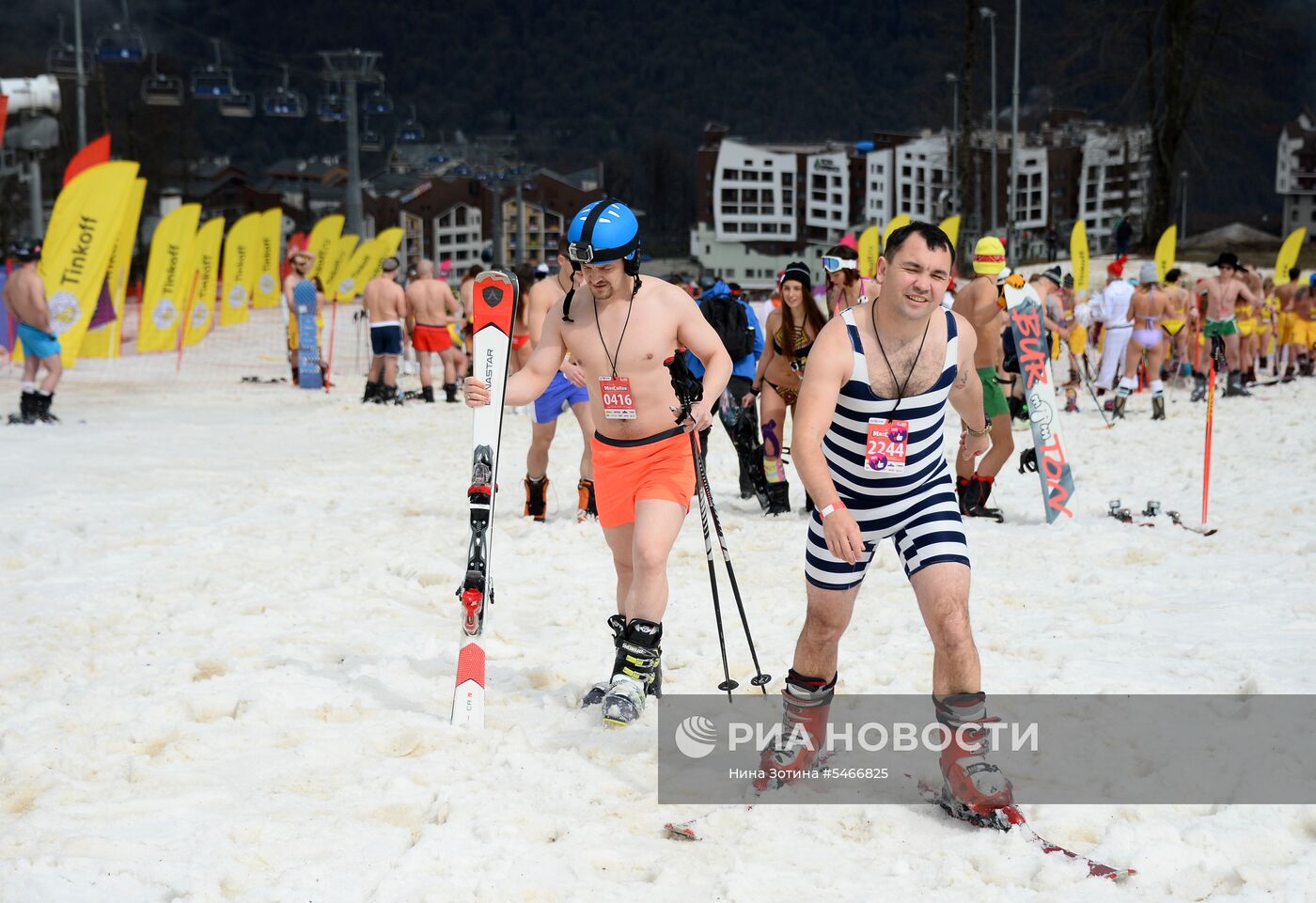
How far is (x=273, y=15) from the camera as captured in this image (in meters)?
174

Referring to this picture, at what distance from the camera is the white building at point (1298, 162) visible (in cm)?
9006

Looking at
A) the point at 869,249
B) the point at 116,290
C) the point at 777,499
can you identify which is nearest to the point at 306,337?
the point at 116,290

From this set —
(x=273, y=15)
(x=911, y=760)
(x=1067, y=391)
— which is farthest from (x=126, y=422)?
(x=273, y=15)

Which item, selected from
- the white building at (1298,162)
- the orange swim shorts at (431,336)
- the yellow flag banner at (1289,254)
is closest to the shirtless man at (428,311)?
the orange swim shorts at (431,336)

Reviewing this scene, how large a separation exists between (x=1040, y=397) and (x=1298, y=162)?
96.4 meters

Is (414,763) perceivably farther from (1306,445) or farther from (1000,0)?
(1000,0)

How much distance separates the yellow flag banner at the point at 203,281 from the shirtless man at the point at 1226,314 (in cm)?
1659

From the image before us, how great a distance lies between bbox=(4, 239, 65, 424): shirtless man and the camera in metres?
13.2

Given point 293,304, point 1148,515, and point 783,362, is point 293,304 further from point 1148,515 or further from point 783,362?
point 1148,515

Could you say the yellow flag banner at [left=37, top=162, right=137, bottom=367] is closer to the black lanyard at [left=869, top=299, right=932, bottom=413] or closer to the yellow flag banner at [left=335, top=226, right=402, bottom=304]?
the black lanyard at [left=869, top=299, right=932, bottom=413]

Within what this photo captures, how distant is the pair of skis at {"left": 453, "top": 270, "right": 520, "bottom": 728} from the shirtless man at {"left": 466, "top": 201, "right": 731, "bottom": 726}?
9 cm

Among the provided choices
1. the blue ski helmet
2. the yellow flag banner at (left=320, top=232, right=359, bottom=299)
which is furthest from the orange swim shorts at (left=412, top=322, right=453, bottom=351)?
the yellow flag banner at (left=320, top=232, right=359, bottom=299)

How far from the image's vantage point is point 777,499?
9023mm

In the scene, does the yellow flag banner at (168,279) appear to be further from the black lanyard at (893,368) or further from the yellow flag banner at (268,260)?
the black lanyard at (893,368)
